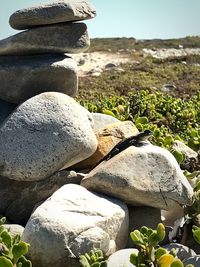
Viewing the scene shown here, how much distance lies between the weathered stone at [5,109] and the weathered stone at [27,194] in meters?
0.93

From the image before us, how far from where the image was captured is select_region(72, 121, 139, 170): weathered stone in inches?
251

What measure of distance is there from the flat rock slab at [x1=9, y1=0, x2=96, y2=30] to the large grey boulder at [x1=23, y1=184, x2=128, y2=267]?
88.2 inches

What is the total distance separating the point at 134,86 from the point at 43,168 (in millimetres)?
15443

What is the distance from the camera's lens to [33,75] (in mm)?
6449

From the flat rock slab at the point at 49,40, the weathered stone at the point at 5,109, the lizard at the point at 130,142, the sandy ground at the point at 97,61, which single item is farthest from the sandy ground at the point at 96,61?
the lizard at the point at 130,142

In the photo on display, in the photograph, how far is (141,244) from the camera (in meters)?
4.20

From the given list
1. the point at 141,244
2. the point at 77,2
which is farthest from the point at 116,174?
the point at 77,2

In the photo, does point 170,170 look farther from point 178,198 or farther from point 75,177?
point 75,177

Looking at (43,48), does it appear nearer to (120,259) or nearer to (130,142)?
(130,142)

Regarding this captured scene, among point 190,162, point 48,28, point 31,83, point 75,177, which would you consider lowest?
point 190,162

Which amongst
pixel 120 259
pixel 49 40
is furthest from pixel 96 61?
pixel 120 259

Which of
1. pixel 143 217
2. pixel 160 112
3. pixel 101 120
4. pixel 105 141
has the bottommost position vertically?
pixel 160 112

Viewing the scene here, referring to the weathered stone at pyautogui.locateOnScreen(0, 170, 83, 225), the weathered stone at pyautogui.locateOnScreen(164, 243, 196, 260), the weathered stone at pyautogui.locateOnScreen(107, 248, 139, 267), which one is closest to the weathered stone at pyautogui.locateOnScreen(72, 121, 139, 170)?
the weathered stone at pyautogui.locateOnScreen(0, 170, 83, 225)

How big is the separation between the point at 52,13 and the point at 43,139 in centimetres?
154
